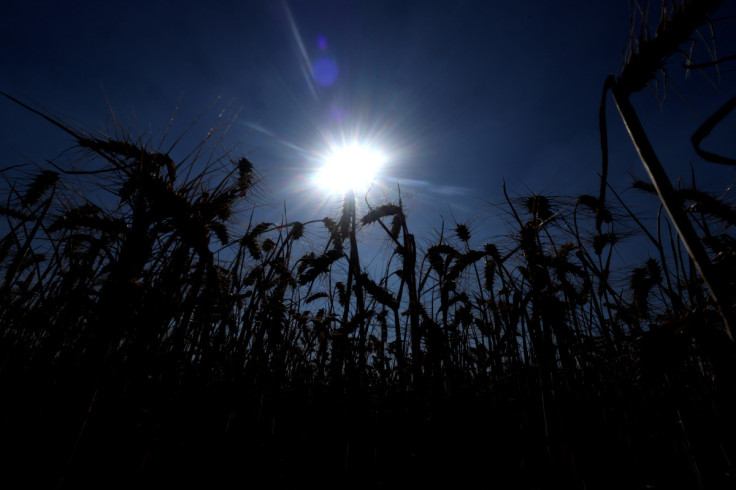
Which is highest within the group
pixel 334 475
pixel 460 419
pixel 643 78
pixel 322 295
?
pixel 322 295

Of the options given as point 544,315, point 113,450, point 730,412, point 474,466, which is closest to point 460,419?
point 474,466

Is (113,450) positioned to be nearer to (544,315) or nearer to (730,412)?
(544,315)

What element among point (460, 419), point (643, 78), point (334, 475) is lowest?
point (334, 475)

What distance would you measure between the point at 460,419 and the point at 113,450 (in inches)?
84.5

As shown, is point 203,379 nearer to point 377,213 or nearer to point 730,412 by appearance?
point 377,213

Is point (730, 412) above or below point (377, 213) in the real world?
below

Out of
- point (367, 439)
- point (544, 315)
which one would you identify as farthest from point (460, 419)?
point (544, 315)

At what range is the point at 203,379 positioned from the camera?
232cm

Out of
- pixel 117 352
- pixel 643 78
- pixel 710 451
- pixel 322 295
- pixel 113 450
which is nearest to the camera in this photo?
pixel 643 78

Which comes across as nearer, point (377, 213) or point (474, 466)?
point (474, 466)

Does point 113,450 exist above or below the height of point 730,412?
below

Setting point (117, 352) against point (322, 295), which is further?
point (322, 295)

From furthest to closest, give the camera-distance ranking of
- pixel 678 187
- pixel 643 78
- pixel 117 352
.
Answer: pixel 678 187, pixel 117 352, pixel 643 78

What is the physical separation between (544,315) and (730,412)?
112cm
